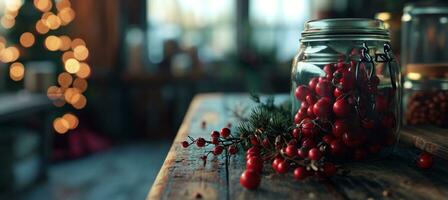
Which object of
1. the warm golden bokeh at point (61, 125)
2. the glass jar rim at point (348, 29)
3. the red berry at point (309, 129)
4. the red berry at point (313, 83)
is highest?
the glass jar rim at point (348, 29)

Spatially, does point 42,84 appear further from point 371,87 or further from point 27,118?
point 371,87

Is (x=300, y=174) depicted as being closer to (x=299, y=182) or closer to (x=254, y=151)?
(x=299, y=182)

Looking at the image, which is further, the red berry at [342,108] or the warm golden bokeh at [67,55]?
the warm golden bokeh at [67,55]

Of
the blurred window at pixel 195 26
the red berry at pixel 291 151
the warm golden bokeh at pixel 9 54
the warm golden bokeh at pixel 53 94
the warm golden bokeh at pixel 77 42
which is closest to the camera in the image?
the red berry at pixel 291 151

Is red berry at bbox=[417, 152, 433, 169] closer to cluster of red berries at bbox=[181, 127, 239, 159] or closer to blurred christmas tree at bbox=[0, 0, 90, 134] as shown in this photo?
cluster of red berries at bbox=[181, 127, 239, 159]

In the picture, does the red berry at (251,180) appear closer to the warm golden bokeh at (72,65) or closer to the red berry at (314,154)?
the red berry at (314,154)

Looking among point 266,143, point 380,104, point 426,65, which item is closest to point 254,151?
point 266,143

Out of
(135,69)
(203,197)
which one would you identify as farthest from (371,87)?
(135,69)

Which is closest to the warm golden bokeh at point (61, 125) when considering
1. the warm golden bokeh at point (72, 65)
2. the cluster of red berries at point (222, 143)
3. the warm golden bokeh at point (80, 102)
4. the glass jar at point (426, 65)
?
the warm golden bokeh at point (80, 102)
